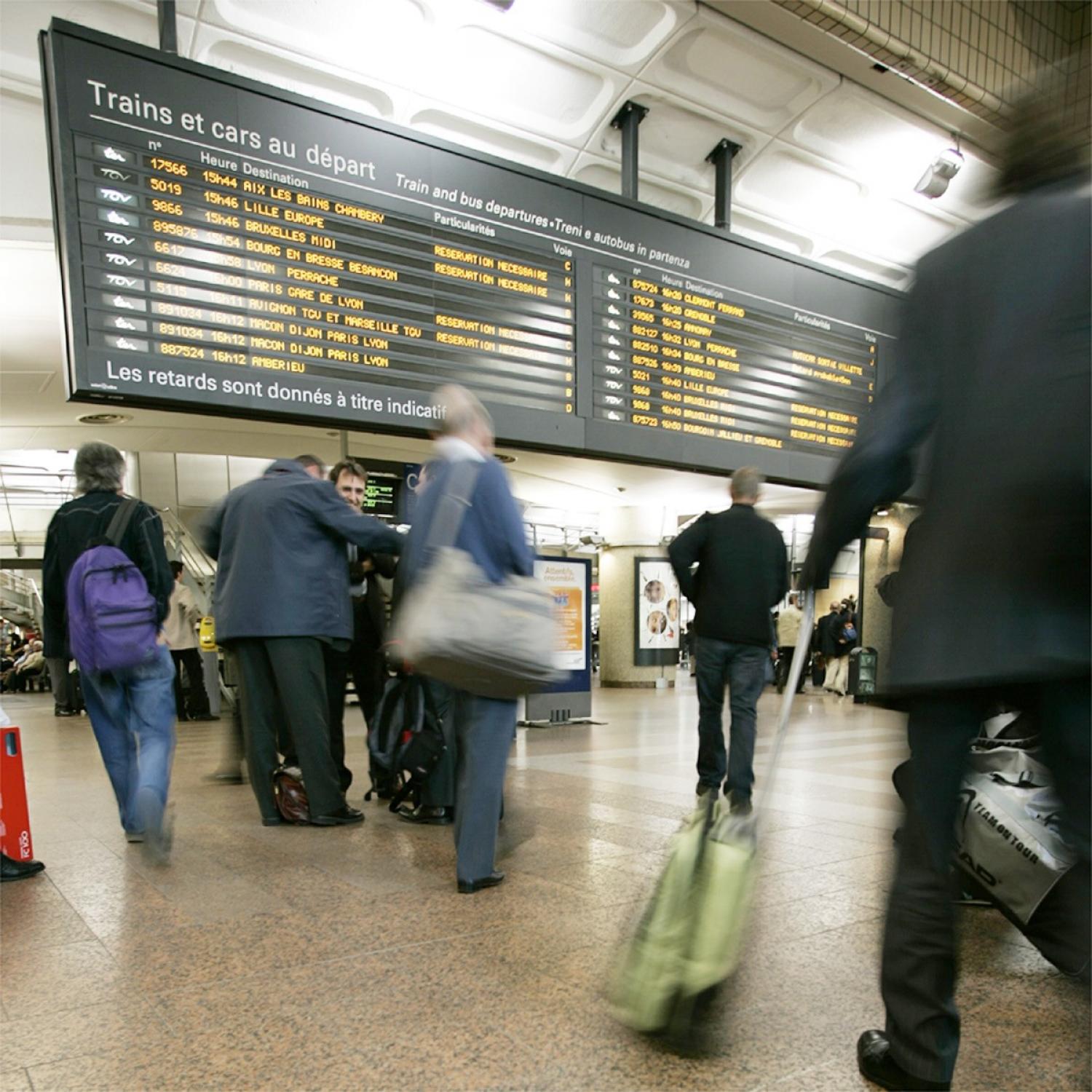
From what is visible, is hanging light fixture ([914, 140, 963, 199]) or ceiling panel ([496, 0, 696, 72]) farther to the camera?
hanging light fixture ([914, 140, 963, 199])

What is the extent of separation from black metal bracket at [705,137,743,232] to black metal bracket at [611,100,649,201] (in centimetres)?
76

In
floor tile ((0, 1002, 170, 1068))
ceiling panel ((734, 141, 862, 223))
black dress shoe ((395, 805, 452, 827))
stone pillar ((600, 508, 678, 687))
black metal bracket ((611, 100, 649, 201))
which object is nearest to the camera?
floor tile ((0, 1002, 170, 1068))

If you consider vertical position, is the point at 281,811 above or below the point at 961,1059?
below

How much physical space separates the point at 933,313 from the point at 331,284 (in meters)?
3.70

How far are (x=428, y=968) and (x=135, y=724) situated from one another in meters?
2.03

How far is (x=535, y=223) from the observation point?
533 centimetres

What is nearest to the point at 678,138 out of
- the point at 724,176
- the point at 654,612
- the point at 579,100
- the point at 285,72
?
the point at 724,176

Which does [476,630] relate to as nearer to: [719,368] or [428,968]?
[428,968]

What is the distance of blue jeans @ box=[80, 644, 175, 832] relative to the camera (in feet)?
12.0

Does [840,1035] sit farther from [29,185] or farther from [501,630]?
[29,185]

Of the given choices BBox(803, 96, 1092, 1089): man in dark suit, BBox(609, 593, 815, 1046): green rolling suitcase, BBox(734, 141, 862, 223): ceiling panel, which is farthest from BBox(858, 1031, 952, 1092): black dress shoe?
BBox(734, 141, 862, 223): ceiling panel

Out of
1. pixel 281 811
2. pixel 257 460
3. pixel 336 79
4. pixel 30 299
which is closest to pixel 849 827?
pixel 281 811

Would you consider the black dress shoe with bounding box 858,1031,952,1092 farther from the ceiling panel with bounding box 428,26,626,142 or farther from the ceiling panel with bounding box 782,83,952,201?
the ceiling panel with bounding box 782,83,952,201

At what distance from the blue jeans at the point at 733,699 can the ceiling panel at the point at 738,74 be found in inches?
148
